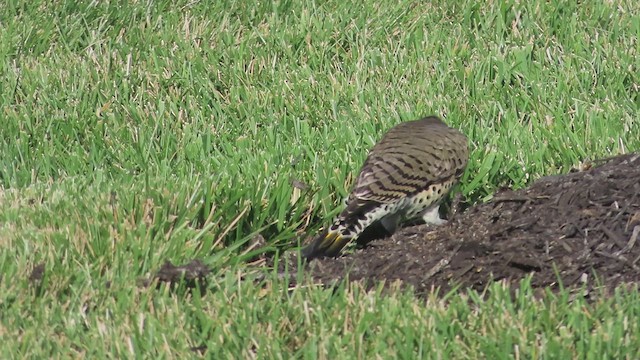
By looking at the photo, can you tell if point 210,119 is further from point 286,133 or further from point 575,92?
point 575,92

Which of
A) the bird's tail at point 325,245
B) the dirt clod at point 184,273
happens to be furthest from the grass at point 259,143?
the bird's tail at point 325,245

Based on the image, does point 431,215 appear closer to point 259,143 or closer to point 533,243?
point 533,243

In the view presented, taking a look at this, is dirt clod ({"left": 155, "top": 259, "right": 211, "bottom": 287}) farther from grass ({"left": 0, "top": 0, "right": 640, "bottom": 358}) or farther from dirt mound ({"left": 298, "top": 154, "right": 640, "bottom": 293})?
dirt mound ({"left": 298, "top": 154, "right": 640, "bottom": 293})

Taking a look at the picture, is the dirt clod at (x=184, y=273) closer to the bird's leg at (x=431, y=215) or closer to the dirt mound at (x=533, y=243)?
the dirt mound at (x=533, y=243)

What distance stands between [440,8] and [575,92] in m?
1.65

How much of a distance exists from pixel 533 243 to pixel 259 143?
6.41 ft

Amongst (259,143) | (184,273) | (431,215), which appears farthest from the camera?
(259,143)

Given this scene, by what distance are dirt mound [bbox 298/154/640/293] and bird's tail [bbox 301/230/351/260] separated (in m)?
0.06

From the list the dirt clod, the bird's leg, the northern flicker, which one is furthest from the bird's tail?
the dirt clod

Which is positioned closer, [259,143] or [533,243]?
[533,243]

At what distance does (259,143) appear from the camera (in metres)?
6.27

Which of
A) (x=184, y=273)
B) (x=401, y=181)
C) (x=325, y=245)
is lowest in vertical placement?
(x=325, y=245)

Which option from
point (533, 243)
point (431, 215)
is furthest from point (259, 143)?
point (533, 243)

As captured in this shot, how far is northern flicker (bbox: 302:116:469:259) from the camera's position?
17.1ft
